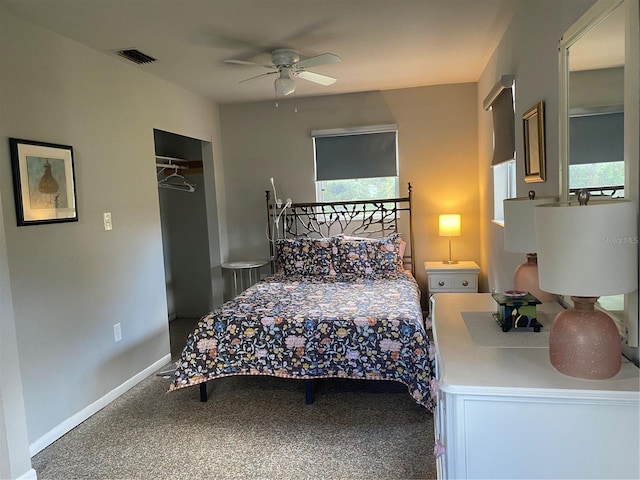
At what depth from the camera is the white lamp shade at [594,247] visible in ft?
3.49

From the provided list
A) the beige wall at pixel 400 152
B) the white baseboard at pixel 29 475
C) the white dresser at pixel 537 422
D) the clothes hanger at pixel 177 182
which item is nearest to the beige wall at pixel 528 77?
the beige wall at pixel 400 152

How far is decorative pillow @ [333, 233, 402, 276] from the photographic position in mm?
3834

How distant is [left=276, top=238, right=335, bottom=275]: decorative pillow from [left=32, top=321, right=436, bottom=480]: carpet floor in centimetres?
116

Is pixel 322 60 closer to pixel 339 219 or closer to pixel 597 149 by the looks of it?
pixel 597 149

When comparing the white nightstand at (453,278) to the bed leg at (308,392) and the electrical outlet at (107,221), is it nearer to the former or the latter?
the bed leg at (308,392)

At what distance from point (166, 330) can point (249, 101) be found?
2411mm

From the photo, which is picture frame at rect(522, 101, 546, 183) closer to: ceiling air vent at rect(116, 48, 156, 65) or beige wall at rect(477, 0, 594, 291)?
beige wall at rect(477, 0, 594, 291)

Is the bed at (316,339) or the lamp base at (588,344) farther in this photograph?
the bed at (316,339)

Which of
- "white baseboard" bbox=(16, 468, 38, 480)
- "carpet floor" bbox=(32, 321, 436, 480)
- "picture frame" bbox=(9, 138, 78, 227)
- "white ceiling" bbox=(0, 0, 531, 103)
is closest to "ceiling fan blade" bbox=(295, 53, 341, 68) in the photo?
"white ceiling" bbox=(0, 0, 531, 103)

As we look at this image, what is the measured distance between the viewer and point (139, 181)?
10.8 feet

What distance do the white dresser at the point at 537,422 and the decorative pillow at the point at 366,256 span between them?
2557 millimetres

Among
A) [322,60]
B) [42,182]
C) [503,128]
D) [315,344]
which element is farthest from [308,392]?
[503,128]

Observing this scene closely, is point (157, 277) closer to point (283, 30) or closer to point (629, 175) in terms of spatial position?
point (283, 30)

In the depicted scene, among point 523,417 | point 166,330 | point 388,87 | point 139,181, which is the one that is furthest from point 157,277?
point 523,417
